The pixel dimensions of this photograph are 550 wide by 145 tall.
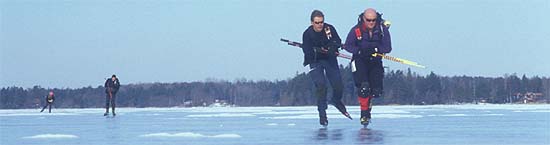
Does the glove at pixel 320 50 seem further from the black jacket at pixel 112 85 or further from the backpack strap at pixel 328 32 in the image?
the black jacket at pixel 112 85

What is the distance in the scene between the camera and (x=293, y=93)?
50094mm

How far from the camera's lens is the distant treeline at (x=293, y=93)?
4300 cm

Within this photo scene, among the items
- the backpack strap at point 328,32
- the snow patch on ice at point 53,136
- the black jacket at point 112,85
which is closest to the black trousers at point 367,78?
the backpack strap at point 328,32

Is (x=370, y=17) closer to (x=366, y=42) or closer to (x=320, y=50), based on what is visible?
(x=366, y=42)

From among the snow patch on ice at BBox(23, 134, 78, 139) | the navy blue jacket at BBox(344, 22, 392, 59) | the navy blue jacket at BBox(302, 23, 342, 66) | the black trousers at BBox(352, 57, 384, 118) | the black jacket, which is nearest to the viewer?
the snow patch on ice at BBox(23, 134, 78, 139)

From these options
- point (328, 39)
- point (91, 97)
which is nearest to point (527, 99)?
point (91, 97)

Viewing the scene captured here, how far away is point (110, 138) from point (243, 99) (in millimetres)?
45612

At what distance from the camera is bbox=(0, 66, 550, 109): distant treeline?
43.0 meters

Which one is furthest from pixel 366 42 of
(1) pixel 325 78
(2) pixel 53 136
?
(2) pixel 53 136

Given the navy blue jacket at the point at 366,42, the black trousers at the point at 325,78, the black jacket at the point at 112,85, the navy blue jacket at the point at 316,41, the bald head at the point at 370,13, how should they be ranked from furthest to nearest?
the black jacket at the point at 112,85
the black trousers at the point at 325,78
the navy blue jacket at the point at 316,41
the navy blue jacket at the point at 366,42
the bald head at the point at 370,13

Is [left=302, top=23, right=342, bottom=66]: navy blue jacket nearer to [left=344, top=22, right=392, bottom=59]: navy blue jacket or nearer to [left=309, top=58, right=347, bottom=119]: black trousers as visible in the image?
[left=309, top=58, right=347, bottom=119]: black trousers

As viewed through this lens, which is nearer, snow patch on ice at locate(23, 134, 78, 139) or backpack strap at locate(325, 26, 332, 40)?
snow patch on ice at locate(23, 134, 78, 139)

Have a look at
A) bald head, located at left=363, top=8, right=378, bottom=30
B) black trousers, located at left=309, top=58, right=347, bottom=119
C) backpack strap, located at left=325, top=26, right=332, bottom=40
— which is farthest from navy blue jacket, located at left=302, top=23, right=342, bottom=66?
bald head, located at left=363, top=8, right=378, bottom=30

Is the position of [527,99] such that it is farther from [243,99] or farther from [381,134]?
[381,134]
